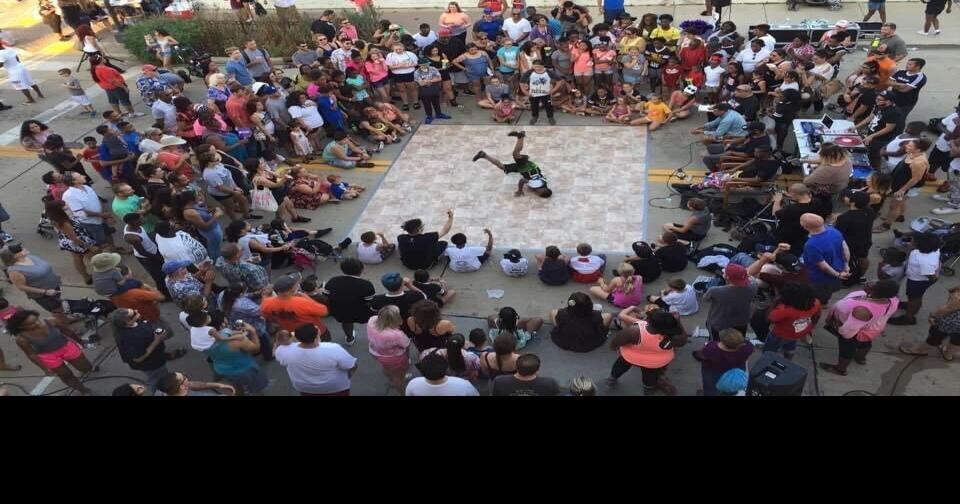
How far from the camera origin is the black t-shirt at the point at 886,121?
9.42 metres

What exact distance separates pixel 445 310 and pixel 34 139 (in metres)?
6.91

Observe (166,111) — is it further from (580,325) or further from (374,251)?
(580,325)

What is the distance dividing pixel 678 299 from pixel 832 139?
14.2 ft

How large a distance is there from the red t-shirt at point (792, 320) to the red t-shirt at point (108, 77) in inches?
482

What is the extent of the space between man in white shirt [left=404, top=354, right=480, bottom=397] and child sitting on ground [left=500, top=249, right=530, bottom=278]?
10.0ft

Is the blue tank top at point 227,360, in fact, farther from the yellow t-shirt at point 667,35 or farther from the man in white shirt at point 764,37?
the man in white shirt at point 764,37

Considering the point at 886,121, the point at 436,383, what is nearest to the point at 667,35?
the point at 886,121

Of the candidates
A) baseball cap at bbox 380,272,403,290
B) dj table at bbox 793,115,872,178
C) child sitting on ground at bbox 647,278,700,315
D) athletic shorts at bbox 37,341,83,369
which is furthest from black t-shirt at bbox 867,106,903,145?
athletic shorts at bbox 37,341,83,369

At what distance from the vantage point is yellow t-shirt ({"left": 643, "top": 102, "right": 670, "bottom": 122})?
12062 mm

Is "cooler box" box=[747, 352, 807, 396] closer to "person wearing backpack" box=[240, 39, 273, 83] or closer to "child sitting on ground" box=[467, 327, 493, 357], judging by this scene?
"child sitting on ground" box=[467, 327, 493, 357]

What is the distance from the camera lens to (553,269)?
806cm

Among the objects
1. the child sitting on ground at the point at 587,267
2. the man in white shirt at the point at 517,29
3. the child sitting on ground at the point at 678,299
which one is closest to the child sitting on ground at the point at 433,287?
the child sitting on ground at the point at 587,267

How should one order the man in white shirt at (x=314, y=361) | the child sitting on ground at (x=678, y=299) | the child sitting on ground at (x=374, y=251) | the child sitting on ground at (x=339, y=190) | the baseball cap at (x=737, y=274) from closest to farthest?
the man in white shirt at (x=314, y=361)
the baseball cap at (x=737, y=274)
the child sitting on ground at (x=678, y=299)
the child sitting on ground at (x=374, y=251)
the child sitting on ground at (x=339, y=190)
